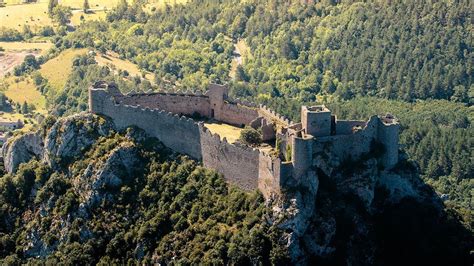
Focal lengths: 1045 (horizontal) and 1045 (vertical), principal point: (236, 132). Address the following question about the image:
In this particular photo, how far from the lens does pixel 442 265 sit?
Result: 10956 cm

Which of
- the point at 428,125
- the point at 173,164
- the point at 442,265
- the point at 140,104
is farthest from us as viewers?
the point at 428,125

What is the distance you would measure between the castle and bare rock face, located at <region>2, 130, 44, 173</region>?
10.0 m

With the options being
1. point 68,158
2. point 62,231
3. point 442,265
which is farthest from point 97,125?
point 442,265

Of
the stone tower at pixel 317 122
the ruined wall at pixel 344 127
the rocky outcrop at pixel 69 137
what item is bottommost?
the rocky outcrop at pixel 69 137

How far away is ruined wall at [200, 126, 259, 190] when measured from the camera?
107188 millimetres

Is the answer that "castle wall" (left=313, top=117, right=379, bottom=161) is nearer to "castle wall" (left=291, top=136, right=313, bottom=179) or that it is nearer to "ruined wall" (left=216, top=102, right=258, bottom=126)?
"castle wall" (left=291, top=136, right=313, bottom=179)

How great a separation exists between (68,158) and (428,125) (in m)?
85.8

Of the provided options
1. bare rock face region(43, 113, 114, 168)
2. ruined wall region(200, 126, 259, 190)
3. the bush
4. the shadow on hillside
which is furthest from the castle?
the shadow on hillside

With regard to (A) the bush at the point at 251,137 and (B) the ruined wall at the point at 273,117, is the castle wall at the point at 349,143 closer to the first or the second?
(B) the ruined wall at the point at 273,117

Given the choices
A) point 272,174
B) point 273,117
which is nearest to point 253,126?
point 273,117

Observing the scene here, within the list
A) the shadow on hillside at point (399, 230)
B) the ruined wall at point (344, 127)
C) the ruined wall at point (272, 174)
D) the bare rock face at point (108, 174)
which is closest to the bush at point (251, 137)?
the ruined wall at point (272, 174)

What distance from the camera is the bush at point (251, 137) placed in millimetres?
111875

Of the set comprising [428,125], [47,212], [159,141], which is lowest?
[428,125]

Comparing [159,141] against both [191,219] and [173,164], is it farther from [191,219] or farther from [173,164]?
[191,219]
